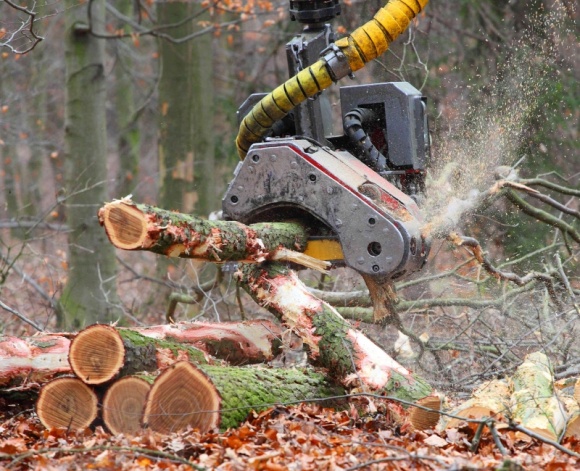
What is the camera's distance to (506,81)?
10234 millimetres

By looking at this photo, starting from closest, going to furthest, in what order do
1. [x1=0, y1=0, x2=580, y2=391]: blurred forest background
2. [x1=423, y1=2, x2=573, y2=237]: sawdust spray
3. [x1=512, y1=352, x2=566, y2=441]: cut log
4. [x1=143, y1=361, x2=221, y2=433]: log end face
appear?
[x1=143, y1=361, x2=221, y2=433]: log end face, [x1=512, y1=352, x2=566, y2=441]: cut log, [x1=0, y1=0, x2=580, y2=391]: blurred forest background, [x1=423, y1=2, x2=573, y2=237]: sawdust spray

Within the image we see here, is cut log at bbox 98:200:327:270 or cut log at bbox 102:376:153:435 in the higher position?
cut log at bbox 98:200:327:270

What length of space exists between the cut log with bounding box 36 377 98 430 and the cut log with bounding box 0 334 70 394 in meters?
0.38

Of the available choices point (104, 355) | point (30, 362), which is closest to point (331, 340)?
point (104, 355)

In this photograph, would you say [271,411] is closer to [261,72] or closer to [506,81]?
[506,81]

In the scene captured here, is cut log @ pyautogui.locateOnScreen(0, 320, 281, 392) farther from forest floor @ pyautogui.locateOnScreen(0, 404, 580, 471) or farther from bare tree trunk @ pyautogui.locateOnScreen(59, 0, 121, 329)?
bare tree trunk @ pyautogui.locateOnScreen(59, 0, 121, 329)

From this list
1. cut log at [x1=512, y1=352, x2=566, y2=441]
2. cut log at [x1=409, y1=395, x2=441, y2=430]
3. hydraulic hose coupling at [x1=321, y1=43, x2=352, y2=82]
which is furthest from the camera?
hydraulic hose coupling at [x1=321, y1=43, x2=352, y2=82]

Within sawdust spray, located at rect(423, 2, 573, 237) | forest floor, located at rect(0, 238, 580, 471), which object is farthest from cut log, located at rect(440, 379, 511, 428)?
sawdust spray, located at rect(423, 2, 573, 237)

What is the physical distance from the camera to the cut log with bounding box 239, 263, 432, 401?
530 centimetres

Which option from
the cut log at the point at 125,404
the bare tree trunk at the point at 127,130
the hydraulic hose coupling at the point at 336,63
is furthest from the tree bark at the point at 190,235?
the bare tree trunk at the point at 127,130

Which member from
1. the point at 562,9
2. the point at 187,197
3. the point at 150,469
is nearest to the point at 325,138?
the point at 150,469

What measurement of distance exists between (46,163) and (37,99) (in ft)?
28.5

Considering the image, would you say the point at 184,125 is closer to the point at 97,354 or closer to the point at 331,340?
the point at 331,340

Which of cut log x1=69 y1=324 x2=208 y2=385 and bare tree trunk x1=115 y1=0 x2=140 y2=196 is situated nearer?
cut log x1=69 y1=324 x2=208 y2=385
